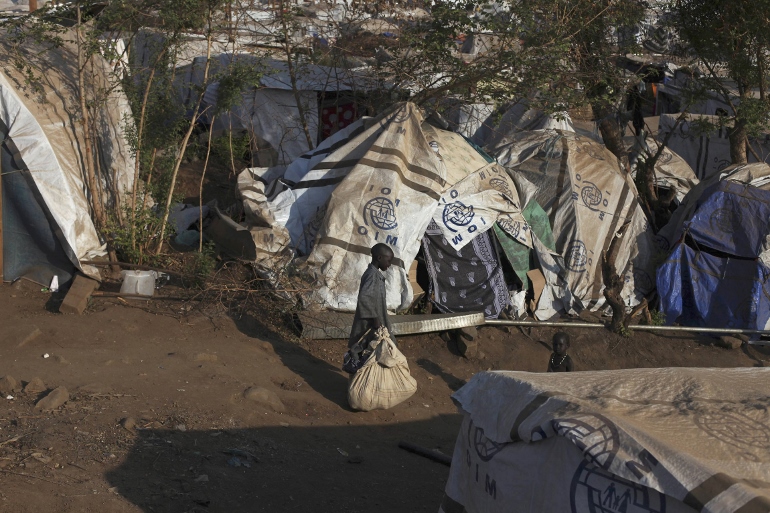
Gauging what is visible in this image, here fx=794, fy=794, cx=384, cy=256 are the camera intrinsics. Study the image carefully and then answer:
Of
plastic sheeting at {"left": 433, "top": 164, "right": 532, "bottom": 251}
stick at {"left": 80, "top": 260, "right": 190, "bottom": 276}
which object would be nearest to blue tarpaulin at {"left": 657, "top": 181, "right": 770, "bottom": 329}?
plastic sheeting at {"left": 433, "top": 164, "right": 532, "bottom": 251}

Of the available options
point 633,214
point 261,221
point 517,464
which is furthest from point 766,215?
point 517,464

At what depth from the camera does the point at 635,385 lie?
10.7 ft

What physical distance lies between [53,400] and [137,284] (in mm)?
2629

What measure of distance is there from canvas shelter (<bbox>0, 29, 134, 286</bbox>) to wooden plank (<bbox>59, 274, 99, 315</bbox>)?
0.40 metres

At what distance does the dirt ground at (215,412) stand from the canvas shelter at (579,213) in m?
0.93

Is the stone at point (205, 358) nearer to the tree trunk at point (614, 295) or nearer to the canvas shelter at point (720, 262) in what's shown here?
the tree trunk at point (614, 295)

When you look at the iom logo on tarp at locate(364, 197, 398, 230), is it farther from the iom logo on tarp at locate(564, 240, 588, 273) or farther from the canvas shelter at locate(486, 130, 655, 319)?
the iom logo on tarp at locate(564, 240, 588, 273)

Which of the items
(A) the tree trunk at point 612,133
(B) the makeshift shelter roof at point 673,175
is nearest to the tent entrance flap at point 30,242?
(A) the tree trunk at point 612,133

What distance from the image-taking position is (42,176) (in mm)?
7574

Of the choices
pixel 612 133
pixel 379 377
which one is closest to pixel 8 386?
pixel 379 377

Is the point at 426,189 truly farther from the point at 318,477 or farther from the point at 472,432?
the point at 472,432

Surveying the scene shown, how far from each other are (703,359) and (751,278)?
134 centimetres

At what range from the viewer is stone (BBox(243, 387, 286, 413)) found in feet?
19.2

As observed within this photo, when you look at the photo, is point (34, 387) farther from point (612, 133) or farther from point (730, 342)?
point (612, 133)
